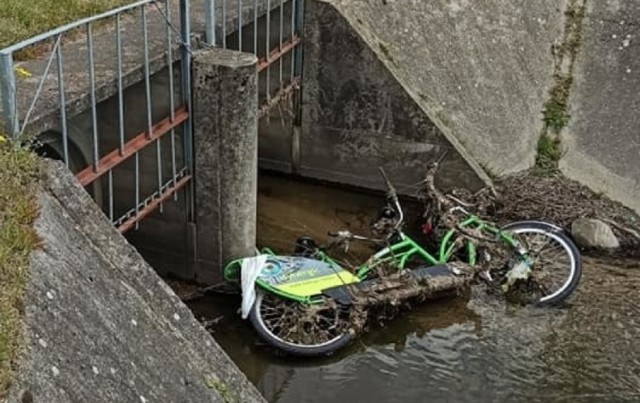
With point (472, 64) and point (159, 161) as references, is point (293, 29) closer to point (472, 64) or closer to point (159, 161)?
point (472, 64)

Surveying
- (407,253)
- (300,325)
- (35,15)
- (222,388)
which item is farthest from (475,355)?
(35,15)

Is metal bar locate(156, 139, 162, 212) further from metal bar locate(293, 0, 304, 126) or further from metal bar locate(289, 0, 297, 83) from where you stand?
metal bar locate(293, 0, 304, 126)

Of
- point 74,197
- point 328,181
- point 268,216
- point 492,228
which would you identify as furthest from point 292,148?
point 74,197

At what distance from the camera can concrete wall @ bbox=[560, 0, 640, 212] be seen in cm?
1243

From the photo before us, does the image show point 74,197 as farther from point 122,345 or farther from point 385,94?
point 385,94

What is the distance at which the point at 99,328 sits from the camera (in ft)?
15.1

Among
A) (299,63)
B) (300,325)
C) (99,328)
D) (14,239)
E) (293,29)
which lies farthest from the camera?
(299,63)

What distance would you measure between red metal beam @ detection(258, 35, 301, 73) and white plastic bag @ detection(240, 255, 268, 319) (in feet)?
8.96

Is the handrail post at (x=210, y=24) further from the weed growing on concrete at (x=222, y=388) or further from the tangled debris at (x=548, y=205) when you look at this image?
the weed growing on concrete at (x=222, y=388)

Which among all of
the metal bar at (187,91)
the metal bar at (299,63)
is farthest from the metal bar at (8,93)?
the metal bar at (299,63)

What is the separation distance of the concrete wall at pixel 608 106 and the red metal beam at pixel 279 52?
447 cm

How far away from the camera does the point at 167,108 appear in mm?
8609

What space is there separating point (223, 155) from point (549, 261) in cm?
419

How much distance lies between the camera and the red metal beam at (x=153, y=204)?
311 inches
